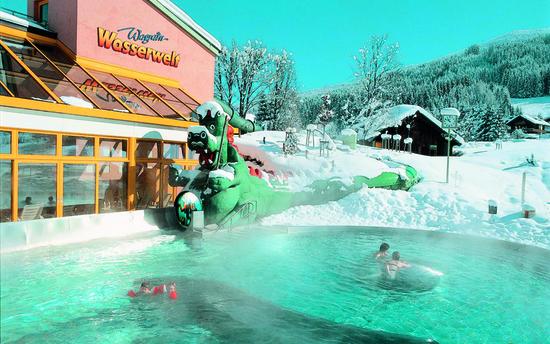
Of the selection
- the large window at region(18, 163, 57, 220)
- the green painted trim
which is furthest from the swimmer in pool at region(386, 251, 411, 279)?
the green painted trim

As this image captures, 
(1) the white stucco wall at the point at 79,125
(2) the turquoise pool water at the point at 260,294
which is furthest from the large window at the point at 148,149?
(2) the turquoise pool water at the point at 260,294

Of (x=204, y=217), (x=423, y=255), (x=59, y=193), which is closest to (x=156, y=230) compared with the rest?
(x=204, y=217)

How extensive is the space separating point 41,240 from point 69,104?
11.7ft

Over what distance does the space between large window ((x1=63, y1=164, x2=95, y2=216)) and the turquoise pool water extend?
60.8 inches

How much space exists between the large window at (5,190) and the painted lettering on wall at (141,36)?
965 cm

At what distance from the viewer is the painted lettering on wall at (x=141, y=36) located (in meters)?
18.0

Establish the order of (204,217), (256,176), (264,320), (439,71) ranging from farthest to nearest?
(439,71) < (256,176) < (204,217) < (264,320)

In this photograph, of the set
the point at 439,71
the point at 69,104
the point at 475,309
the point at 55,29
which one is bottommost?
the point at 475,309

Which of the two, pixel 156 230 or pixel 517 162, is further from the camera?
pixel 517 162

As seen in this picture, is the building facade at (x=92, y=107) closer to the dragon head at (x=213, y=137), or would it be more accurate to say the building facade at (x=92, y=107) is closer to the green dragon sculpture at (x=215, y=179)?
the green dragon sculpture at (x=215, y=179)

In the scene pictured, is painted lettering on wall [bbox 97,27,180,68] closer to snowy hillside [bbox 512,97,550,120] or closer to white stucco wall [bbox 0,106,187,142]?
white stucco wall [bbox 0,106,187,142]

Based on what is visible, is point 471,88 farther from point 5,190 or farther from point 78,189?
point 5,190

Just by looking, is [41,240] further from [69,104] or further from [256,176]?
[256,176]

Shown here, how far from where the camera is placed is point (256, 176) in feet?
49.2
